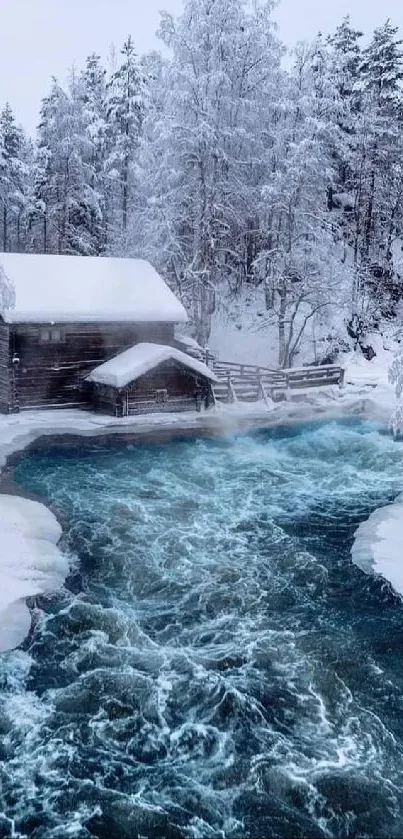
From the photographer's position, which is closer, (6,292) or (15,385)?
(6,292)

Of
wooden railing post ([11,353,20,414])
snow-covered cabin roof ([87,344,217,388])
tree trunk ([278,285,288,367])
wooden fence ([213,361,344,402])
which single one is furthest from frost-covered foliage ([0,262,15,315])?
tree trunk ([278,285,288,367])

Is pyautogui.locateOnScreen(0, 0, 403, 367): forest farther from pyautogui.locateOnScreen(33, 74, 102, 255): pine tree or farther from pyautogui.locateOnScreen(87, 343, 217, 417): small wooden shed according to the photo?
pyautogui.locateOnScreen(87, 343, 217, 417): small wooden shed

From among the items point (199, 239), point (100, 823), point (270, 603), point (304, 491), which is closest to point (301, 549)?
point (270, 603)

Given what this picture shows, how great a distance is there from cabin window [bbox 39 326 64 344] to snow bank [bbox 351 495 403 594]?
1481cm

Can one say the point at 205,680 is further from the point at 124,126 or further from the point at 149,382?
the point at 124,126

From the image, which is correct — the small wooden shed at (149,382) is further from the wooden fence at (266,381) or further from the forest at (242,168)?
the forest at (242,168)

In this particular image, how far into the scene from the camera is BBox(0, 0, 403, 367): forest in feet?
→ 105

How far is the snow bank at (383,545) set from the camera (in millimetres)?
13914

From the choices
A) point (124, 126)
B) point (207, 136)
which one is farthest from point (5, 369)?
point (124, 126)

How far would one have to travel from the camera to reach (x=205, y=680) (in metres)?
10.1

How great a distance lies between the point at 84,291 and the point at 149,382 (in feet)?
15.0

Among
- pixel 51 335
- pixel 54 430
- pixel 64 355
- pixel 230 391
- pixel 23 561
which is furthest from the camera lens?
pixel 230 391

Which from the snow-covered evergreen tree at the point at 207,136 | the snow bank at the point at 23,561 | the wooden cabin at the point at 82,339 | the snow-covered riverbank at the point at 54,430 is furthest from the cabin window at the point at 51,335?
the snow bank at the point at 23,561

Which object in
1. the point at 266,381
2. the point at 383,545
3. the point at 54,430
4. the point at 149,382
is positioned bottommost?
the point at 383,545
